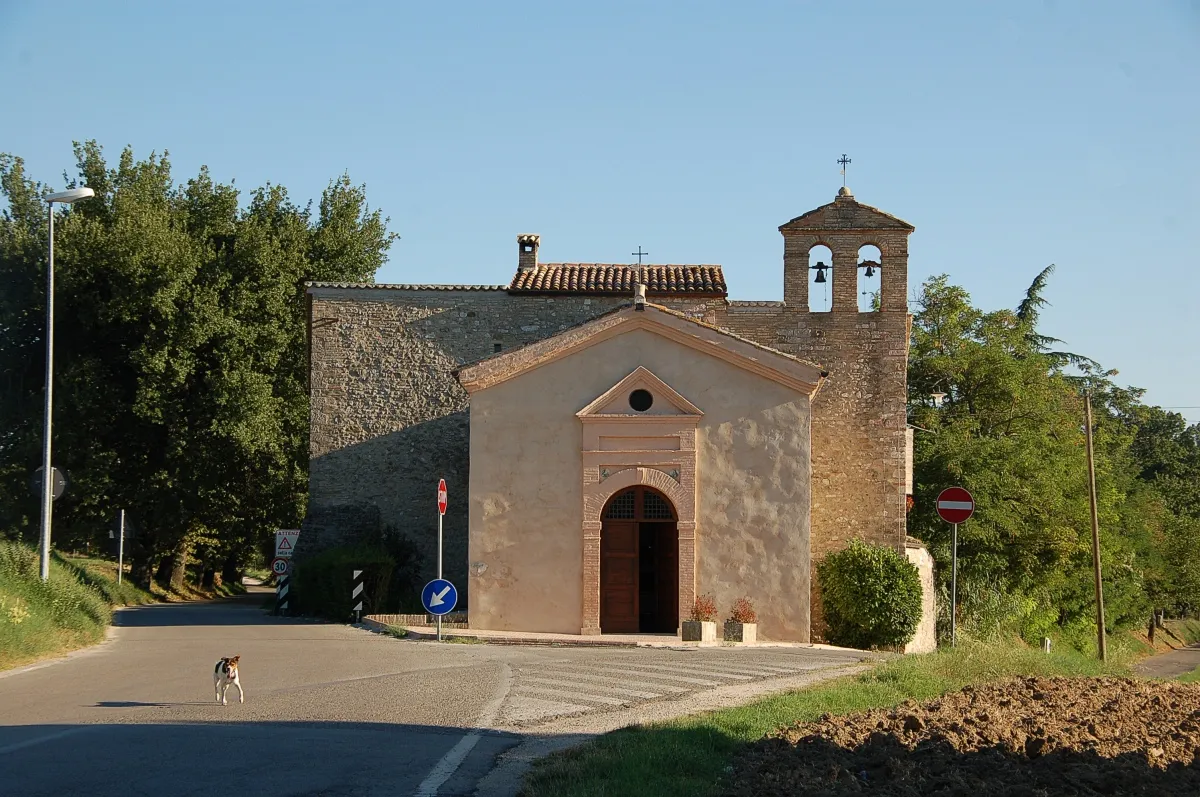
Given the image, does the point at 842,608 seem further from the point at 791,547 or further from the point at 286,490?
the point at 286,490

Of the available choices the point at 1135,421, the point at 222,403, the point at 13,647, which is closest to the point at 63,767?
the point at 13,647

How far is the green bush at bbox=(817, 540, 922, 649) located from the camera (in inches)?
944

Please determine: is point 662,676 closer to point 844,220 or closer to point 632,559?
point 632,559

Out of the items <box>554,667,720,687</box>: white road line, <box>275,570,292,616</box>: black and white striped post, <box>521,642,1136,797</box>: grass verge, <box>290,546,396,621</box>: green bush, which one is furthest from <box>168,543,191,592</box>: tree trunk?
<box>521,642,1136,797</box>: grass verge

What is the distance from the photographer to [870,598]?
24.2 metres

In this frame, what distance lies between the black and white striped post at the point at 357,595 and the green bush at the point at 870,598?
973cm

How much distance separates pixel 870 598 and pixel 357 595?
10.9m

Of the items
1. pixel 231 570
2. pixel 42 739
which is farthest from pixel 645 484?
pixel 231 570

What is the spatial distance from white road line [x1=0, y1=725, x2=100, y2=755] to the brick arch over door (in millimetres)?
14054

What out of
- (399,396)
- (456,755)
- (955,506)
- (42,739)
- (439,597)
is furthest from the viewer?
(399,396)

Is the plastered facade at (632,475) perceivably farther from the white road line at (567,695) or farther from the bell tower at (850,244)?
the white road line at (567,695)

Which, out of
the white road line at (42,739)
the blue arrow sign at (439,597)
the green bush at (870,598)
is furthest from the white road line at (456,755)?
the green bush at (870,598)

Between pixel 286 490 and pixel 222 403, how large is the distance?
6.22m

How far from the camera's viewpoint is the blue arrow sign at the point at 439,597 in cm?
1950
